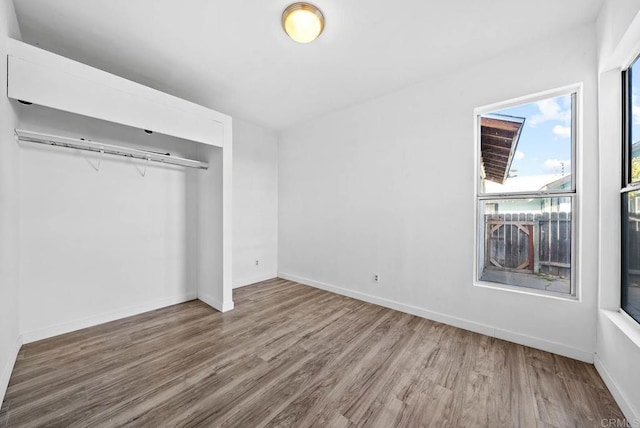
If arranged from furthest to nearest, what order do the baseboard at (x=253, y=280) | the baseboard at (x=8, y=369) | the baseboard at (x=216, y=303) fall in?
the baseboard at (x=253, y=280)
the baseboard at (x=216, y=303)
the baseboard at (x=8, y=369)

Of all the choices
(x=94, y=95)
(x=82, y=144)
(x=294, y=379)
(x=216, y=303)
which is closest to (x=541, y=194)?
(x=294, y=379)

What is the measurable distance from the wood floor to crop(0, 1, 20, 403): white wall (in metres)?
0.21

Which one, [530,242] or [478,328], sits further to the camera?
[478,328]

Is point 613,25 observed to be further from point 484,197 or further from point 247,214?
point 247,214

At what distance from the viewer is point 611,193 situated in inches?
69.1

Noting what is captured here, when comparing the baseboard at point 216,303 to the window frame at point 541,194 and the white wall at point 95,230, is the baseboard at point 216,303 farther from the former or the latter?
the window frame at point 541,194

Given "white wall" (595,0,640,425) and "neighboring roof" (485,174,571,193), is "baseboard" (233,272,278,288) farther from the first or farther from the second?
"white wall" (595,0,640,425)

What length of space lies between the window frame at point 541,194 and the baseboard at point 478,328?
405 millimetres

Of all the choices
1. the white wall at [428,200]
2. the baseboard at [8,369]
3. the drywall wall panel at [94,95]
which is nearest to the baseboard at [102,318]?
the baseboard at [8,369]

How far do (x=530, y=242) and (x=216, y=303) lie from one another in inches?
139

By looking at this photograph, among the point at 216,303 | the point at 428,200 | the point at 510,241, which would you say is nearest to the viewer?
the point at 510,241

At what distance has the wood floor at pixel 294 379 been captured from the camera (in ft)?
4.74

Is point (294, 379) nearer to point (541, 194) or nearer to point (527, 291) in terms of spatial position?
point (527, 291)

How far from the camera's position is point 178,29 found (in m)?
2.01
